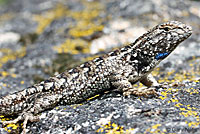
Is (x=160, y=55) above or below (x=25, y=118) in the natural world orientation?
above

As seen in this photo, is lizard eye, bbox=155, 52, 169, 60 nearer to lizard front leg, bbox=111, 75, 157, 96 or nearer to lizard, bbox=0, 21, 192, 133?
lizard, bbox=0, 21, 192, 133

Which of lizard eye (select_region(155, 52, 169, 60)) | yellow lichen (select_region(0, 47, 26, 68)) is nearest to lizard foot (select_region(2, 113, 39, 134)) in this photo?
lizard eye (select_region(155, 52, 169, 60))

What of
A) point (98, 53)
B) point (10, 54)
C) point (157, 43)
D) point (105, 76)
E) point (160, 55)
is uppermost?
point (10, 54)

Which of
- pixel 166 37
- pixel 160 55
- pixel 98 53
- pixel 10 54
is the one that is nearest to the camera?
pixel 166 37

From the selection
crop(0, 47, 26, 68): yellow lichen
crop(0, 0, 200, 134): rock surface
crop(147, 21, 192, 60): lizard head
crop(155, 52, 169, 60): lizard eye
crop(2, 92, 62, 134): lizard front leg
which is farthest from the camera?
crop(0, 47, 26, 68): yellow lichen

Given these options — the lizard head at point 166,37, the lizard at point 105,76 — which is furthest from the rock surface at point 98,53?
the lizard head at point 166,37

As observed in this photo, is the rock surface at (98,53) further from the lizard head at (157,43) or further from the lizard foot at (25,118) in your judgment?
the lizard head at (157,43)

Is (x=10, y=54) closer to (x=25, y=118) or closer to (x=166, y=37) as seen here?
(x=25, y=118)

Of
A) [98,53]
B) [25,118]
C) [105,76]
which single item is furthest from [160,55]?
[98,53]
